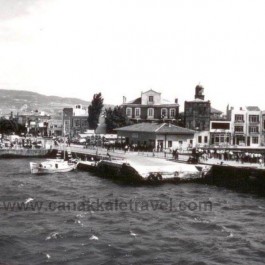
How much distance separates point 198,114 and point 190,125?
2.45 meters

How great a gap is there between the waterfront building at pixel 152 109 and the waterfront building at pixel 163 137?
805 inches

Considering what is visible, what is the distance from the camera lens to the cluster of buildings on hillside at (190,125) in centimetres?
7325

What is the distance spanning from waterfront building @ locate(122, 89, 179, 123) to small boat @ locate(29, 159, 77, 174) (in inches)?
1429

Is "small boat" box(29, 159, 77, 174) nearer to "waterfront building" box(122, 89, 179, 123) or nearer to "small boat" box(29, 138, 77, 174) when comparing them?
"small boat" box(29, 138, 77, 174)

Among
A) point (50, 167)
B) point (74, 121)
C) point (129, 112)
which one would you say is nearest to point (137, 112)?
point (129, 112)

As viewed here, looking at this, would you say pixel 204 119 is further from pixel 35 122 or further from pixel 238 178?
pixel 35 122

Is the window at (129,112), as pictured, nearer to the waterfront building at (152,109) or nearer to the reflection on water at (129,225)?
the waterfront building at (152,109)

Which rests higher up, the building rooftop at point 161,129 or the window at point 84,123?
the window at point 84,123

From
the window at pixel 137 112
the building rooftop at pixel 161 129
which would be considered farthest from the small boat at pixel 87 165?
the window at pixel 137 112

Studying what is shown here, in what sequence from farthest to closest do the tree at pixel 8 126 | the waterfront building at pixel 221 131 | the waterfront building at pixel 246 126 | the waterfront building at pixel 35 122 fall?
the waterfront building at pixel 35 122 → the tree at pixel 8 126 → the waterfront building at pixel 246 126 → the waterfront building at pixel 221 131

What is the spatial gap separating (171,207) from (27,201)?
36.7 ft

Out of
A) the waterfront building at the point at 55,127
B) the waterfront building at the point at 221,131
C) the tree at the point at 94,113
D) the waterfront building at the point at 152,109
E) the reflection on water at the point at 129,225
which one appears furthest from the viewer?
the waterfront building at the point at 55,127

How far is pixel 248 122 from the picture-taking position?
8994 centimetres

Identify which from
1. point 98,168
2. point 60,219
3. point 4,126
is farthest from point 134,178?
point 4,126
